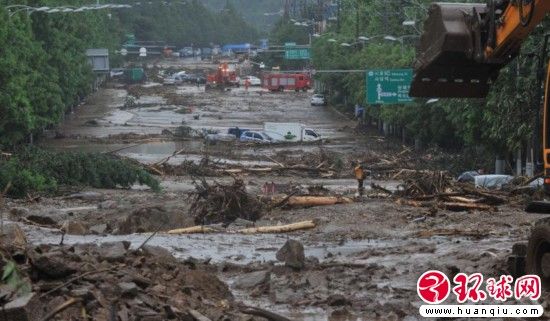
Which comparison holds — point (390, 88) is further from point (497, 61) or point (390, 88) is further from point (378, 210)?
point (497, 61)

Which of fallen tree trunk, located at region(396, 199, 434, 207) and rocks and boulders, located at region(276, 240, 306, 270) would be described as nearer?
rocks and boulders, located at region(276, 240, 306, 270)

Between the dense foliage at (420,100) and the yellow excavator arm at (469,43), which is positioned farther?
the dense foliage at (420,100)

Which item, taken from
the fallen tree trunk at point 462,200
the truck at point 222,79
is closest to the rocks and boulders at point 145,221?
the fallen tree trunk at point 462,200

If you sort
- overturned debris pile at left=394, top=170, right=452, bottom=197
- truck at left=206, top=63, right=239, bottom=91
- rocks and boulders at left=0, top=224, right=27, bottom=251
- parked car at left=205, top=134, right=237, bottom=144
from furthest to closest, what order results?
truck at left=206, top=63, right=239, bottom=91
parked car at left=205, top=134, right=237, bottom=144
overturned debris pile at left=394, top=170, right=452, bottom=197
rocks and boulders at left=0, top=224, right=27, bottom=251

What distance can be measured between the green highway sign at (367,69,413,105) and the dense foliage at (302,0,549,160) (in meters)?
1.84

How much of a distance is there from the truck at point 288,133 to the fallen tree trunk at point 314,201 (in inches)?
1323

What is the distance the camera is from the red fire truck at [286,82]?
111312mm

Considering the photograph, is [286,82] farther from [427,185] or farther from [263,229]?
[263,229]

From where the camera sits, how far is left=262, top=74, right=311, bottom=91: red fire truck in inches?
4382

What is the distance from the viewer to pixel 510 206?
83.4ft

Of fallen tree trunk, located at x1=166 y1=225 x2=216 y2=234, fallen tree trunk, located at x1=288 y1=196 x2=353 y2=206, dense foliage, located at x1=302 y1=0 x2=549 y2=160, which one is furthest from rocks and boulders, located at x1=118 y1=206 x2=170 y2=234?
dense foliage, located at x1=302 y1=0 x2=549 y2=160

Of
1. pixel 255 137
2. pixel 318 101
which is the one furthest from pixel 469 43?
pixel 318 101

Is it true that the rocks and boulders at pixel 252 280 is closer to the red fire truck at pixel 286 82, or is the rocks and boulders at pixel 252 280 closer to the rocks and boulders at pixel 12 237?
the rocks and boulders at pixel 12 237

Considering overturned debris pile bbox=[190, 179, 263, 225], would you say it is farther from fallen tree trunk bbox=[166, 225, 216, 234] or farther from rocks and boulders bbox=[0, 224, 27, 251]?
rocks and boulders bbox=[0, 224, 27, 251]
